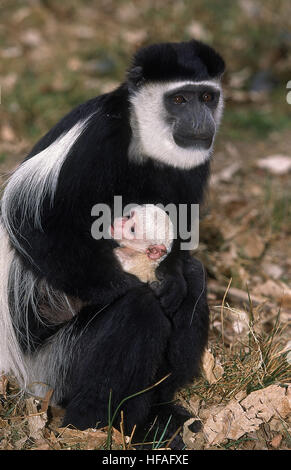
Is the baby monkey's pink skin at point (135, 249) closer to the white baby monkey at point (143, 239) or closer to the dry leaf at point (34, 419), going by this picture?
the white baby monkey at point (143, 239)

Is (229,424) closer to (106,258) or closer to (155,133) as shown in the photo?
(106,258)

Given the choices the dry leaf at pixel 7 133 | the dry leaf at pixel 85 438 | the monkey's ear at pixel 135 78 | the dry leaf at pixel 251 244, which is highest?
the dry leaf at pixel 7 133

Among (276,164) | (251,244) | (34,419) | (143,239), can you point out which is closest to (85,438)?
(34,419)

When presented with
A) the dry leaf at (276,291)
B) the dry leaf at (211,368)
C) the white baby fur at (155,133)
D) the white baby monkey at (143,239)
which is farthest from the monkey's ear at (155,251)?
the dry leaf at (276,291)

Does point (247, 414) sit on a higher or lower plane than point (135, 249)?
lower

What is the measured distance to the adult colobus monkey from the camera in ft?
7.83

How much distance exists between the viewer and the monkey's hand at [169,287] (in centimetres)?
252

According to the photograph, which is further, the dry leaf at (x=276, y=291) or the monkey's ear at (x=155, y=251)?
the dry leaf at (x=276, y=291)

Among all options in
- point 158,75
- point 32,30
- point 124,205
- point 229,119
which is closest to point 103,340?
point 124,205

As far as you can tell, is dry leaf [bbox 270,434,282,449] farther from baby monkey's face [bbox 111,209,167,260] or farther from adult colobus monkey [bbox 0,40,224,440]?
baby monkey's face [bbox 111,209,167,260]

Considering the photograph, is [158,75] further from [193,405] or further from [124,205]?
[193,405]

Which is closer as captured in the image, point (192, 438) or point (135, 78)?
point (192, 438)

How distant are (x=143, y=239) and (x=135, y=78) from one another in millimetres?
737

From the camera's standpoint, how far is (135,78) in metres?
2.69
